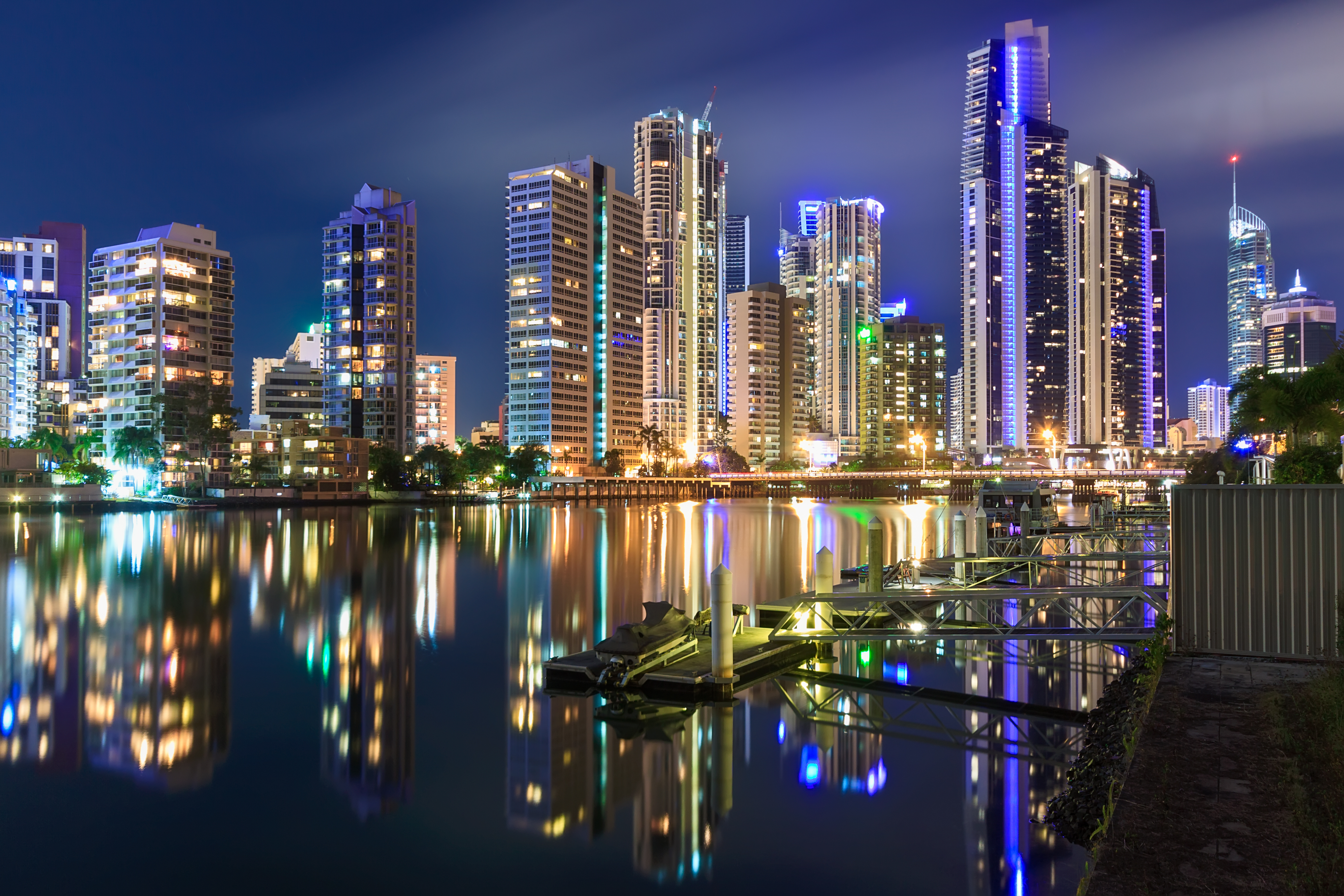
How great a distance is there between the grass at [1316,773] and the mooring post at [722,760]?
28.1 ft

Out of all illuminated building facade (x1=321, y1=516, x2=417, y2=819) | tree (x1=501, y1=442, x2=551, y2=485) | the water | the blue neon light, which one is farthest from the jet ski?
tree (x1=501, y1=442, x2=551, y2=485)

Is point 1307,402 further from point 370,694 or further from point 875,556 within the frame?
point 370,694

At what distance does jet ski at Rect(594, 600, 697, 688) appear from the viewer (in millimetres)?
24047

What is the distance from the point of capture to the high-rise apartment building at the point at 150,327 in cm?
17675

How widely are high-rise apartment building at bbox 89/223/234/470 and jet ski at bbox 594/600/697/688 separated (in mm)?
170200

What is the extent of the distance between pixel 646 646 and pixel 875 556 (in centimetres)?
1353

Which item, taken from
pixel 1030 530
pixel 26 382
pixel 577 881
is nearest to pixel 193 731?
pixel 577 881

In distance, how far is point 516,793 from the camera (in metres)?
17.5

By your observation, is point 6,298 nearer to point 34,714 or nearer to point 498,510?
point 498,510

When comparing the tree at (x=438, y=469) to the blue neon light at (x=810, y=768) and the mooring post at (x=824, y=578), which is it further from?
the blue neon light at (x=810, y=768)

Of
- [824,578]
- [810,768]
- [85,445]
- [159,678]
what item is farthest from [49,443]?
[810,768]

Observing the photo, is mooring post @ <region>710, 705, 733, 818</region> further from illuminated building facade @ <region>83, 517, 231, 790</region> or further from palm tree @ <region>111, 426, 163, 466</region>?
palm tree @ <region>111, 426, 163, 466</region>

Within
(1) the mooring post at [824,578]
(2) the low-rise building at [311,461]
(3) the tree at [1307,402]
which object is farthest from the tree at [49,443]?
(3) the tree at [1307,402]

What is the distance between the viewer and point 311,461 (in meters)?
163
